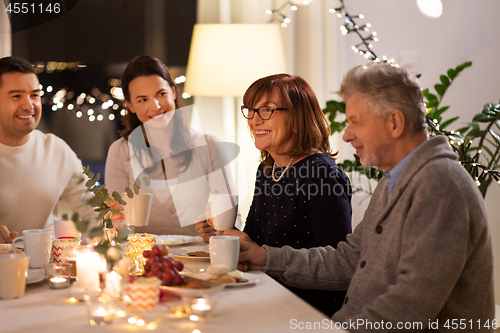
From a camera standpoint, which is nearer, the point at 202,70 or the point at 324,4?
the point at 202,70

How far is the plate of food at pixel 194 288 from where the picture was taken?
909mm

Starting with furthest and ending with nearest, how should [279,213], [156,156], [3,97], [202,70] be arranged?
[202,70] < [156,156] < [3,97] < [279,213]

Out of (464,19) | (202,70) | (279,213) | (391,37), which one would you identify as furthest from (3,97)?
(464,19)

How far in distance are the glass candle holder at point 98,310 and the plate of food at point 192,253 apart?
54cm

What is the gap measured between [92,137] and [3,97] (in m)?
0.85

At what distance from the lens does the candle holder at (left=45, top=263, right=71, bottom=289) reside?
110 centimetres

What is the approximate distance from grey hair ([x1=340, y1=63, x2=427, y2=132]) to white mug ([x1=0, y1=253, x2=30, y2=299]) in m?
0.90

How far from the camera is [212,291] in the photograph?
916 mm

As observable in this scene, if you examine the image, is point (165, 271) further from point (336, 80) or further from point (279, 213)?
point (336, 80)

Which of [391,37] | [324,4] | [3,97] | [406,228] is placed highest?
[324,4]

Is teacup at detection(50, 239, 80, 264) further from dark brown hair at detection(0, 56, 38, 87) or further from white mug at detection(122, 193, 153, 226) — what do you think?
dark brown hair at detection(0, 56, 38, 87)

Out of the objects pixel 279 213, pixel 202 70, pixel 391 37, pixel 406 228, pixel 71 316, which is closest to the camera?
pixel 71 316

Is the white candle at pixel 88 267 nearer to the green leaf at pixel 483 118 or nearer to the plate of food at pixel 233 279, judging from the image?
the plate of food at pixel 233 279

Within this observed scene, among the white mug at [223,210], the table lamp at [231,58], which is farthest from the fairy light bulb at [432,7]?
the white mug at [223,210]
